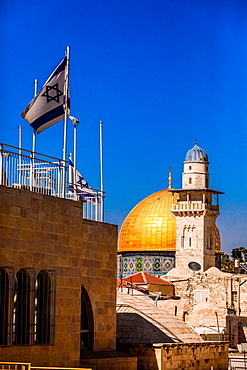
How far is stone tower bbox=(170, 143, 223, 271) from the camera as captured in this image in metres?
63.1

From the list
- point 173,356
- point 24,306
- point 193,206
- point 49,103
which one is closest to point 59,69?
point 49,103

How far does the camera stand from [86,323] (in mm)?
25016

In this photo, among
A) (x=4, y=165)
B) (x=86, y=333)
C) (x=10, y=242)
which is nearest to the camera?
(x=10, y=242)

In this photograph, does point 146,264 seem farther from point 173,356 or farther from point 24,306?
point 24,306

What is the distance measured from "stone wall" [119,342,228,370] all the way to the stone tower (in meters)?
32.7

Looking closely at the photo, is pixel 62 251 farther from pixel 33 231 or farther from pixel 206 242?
pixel 206 242

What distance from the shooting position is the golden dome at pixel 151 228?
71.3 meters

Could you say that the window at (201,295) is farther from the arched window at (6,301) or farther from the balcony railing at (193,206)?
the arched window at (6,301)

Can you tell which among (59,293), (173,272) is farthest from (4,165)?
Result: (173,272)

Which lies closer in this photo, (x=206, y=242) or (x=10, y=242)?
(x=10, y=242)

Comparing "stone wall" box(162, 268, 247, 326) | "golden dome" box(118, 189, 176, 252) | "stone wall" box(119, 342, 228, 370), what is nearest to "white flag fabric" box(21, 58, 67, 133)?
"stone wall" box(119, 342, 228, 370)

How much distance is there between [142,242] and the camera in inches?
2837

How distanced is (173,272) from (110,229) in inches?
1479

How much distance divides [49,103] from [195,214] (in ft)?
132
